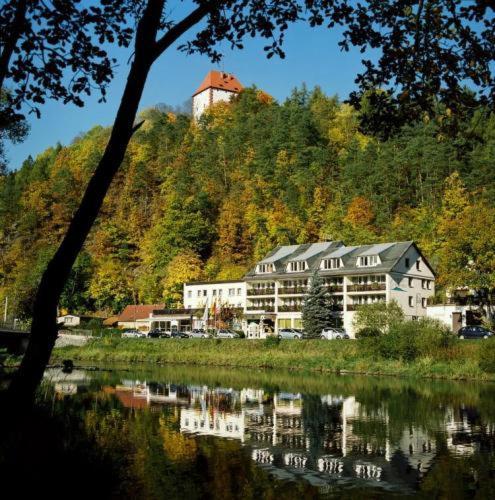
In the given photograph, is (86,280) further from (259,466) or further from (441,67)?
(441,67)

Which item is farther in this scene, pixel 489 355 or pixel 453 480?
pixel 489 355

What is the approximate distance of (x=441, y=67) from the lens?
8117 millimetres

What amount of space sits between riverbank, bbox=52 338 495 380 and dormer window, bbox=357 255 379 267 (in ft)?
60.3

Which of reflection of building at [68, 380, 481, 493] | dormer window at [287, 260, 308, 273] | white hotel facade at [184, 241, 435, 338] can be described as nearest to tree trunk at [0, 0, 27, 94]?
reflection of building at [68, 380, 481, 493]

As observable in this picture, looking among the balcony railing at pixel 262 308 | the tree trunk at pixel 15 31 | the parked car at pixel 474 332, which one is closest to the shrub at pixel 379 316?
the parked car at pixel 474 332

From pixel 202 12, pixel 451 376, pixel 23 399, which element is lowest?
pixel 451 376

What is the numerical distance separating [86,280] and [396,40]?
94879 millimetres

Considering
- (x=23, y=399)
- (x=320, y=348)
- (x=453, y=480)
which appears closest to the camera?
(x=23, y=399)

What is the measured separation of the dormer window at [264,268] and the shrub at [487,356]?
→ 38675 millimetres

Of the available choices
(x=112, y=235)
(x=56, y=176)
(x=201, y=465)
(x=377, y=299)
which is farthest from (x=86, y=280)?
(x=201, y=465)

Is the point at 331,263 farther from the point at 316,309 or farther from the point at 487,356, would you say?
the point at 487,356

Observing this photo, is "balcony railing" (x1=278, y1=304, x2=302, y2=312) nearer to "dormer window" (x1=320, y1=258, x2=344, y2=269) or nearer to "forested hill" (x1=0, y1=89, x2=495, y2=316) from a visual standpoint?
"dormer window" (x1=320, y1=258, x2=344, y2=269)

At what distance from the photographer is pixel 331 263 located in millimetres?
72000

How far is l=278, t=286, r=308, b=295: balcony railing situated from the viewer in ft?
242
